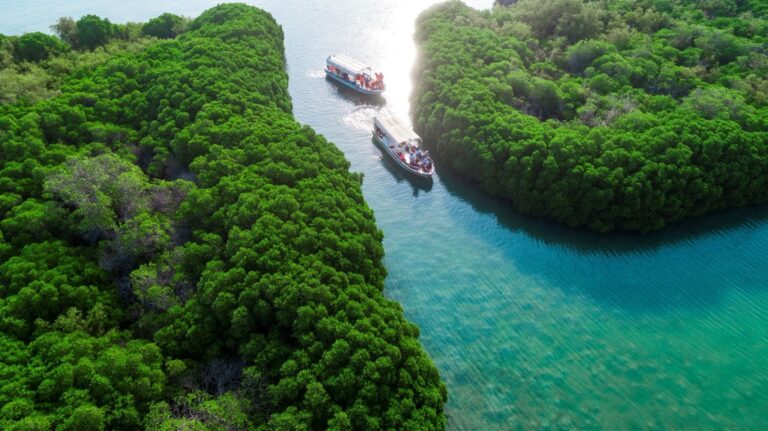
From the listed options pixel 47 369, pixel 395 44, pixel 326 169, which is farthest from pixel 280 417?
pixel 395 44

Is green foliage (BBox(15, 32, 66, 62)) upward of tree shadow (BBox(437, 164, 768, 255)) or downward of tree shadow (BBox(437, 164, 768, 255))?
upward

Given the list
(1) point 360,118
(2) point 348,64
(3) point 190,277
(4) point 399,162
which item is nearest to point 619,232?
(4) point 399,162

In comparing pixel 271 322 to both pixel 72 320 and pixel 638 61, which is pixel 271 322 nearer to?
pixel 72 320

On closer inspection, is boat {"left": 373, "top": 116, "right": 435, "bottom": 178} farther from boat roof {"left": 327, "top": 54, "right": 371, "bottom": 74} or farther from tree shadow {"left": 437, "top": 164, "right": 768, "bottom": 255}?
boat roof {"left": 327, "top": 54, "right": 371, "bottom": 74}

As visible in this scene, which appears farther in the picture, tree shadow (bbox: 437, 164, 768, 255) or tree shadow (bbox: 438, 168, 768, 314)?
tree shadow (bbox: 437, 164, 768, 255)

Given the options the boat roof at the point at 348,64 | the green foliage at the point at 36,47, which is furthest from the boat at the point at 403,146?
the green foliage at the point at 36,47

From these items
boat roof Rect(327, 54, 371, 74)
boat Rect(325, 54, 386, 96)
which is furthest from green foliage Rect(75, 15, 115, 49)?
boat roof Rect(327, 54, 371, 74)

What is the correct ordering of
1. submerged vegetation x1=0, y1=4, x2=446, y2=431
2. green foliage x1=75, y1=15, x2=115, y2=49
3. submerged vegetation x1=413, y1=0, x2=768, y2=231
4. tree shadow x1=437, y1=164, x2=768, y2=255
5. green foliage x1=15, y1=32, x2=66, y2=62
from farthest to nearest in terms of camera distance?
green foliage x1=75, y1=15, x2=115, y2=49, green foliage x1=15, y1=32, x2=66, y2=62, tree shadow x1=437, y1=164, x2=768, y2=255, submerged vegetation x1=413, y1=0, x2=768, y2=231, submerged vegetation x1=0, y1=4, x2=446, y2=431

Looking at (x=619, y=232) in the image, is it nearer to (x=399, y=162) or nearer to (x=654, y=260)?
(x=654, y=260)
